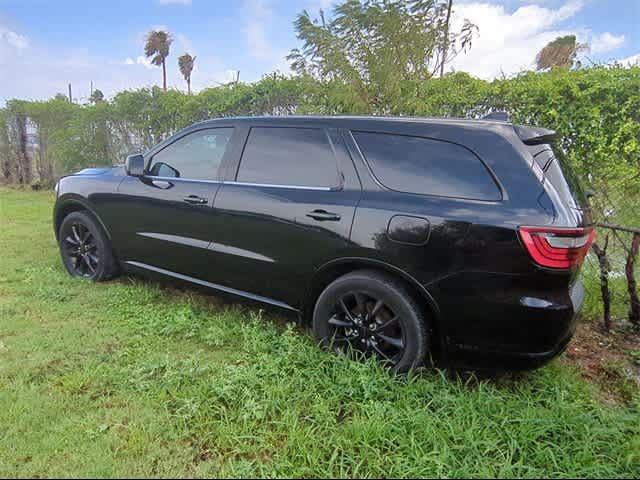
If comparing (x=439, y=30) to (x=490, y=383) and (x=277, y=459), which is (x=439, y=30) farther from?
(x=277, y=459)

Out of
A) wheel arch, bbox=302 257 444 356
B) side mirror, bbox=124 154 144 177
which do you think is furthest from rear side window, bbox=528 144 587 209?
side mirror, bbox=124 154 144 177

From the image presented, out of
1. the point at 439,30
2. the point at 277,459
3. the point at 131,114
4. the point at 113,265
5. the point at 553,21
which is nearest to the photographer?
the point at 277,459

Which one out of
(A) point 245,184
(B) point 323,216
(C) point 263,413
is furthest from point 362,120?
(C) point 263,413

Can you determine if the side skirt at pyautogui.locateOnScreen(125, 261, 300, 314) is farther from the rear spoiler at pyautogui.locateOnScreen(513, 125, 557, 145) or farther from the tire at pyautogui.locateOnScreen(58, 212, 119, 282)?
the rear spoiler at pyautogui.locateOnScreen(513, 125, 557, 145)

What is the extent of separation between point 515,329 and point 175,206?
2.58 meters

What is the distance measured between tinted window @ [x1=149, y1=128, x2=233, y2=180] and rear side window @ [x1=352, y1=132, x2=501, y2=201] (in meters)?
1.20

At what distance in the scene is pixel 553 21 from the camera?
605 centimetres

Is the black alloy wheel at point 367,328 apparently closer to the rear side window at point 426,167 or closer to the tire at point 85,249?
the rear side window at point 426,167

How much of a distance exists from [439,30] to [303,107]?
2.43 metres

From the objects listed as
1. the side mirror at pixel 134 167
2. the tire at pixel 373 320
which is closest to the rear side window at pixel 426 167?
the tire at pixel 373 320

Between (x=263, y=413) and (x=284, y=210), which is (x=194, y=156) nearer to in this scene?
(x=284, y=210)

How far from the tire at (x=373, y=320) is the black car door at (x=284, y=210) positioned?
0.22 meters

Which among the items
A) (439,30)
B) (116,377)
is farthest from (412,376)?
(439,30)

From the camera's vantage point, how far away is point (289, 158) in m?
2.71
